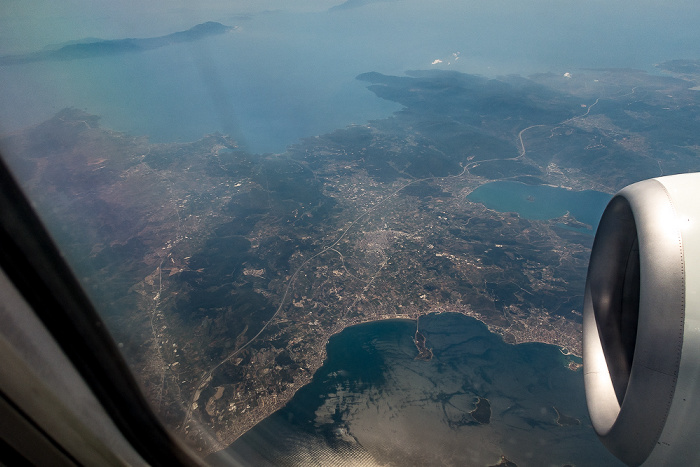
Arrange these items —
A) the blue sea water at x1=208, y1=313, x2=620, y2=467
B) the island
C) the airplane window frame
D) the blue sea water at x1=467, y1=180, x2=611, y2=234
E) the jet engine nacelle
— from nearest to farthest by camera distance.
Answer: the airplane window frame → the jet engine nacelle → the blue sea water at x1=208, y1=313, x2=620, y2=467 → the island → the blue sea water at x1=467, y1=180, x2=611, y2=234

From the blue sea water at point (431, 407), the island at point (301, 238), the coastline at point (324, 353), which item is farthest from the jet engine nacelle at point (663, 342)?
the coastline at point (324, 353)

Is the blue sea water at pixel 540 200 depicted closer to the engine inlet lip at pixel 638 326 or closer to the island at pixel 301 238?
the island at pixel 301 238

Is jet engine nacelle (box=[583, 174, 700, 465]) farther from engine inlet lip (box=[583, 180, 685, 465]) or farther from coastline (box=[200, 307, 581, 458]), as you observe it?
coastline (box=[200, 307, 581, 458])

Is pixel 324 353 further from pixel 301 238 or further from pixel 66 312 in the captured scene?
pixel 66 312

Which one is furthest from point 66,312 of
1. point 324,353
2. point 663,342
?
point 324,353

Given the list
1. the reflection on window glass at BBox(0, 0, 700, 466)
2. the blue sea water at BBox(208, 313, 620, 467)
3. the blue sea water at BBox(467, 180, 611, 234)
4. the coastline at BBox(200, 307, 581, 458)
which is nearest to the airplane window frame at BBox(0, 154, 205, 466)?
the reflection on window glass at BBox(0, 0, 700, 466)
